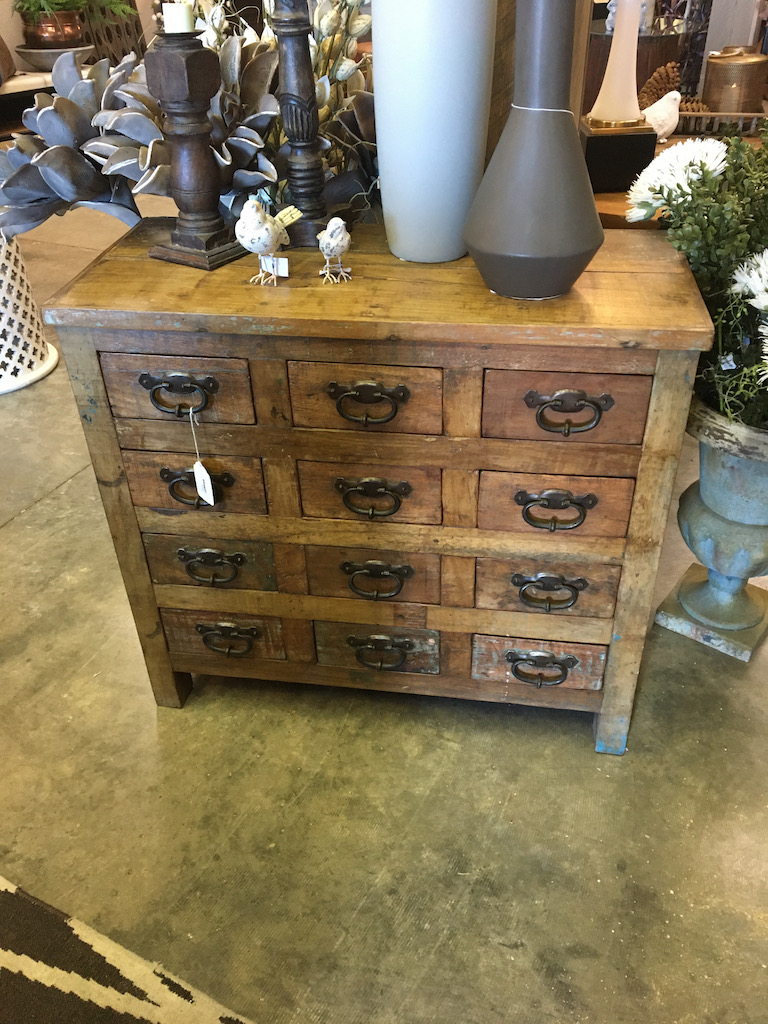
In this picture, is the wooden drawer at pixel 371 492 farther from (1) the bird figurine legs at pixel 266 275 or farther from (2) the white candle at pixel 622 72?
(2) the white candle at pixel 622 72

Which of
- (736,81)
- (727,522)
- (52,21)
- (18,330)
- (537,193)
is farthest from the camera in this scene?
(52,21)

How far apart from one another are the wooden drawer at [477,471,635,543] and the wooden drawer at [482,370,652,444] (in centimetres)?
7

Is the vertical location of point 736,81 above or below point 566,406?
above

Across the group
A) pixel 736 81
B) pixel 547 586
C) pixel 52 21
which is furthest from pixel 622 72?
pixel 52 21

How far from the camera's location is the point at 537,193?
1150 mm

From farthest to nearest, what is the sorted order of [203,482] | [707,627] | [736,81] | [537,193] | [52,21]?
[52,21] → [736,81] → [707,627] → [203,482] → [537,193]

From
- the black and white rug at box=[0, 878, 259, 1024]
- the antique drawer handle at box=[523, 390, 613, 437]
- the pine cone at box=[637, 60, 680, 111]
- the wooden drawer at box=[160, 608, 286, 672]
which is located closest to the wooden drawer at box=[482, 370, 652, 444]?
the antique drawer handle at box=[523, 390, 613, 437]

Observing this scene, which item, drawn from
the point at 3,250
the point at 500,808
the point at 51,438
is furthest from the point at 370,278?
the point at 3,250

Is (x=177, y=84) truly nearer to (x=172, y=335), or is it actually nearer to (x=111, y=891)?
(x=172, y=335)

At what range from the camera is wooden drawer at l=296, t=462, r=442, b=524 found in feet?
4.39

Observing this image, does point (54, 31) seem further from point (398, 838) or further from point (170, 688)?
point (398, 838)

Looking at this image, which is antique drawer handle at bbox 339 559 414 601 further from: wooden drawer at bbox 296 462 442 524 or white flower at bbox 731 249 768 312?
white flower at bbox 731 249 768 312

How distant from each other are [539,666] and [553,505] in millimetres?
348

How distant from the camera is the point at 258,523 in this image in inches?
56.6
